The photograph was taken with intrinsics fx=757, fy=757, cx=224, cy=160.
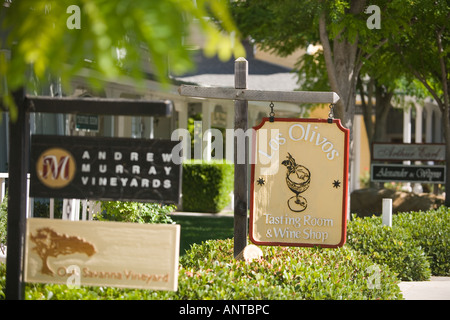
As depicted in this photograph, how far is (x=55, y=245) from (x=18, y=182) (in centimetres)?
50

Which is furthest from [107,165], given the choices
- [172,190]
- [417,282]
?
[417,282]

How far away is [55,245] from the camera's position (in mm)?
5172

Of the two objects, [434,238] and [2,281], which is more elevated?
[2,281]

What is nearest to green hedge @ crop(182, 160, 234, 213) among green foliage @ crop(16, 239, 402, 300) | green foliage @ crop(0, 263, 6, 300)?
green foliage @ crop(16, 239, 402, 300)

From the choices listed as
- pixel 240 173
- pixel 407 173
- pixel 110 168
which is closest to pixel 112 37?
pixel 110 168

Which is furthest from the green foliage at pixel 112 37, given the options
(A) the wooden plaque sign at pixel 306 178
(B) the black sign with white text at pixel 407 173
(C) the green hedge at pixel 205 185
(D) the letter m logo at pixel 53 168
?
(C) the green hedge at pixel 205 185

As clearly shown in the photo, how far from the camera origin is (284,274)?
6.49 m

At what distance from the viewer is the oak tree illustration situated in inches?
202

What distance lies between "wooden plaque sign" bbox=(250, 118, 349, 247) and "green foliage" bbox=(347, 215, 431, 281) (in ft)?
5.79

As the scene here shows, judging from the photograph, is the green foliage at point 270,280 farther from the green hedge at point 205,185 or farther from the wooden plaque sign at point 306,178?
the green hedge at point 205,185

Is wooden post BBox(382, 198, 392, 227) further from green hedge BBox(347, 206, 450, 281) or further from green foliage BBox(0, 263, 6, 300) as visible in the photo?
green foliage BBox(0, 263, 6, 300)

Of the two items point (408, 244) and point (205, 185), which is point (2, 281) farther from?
point (205, 185)
